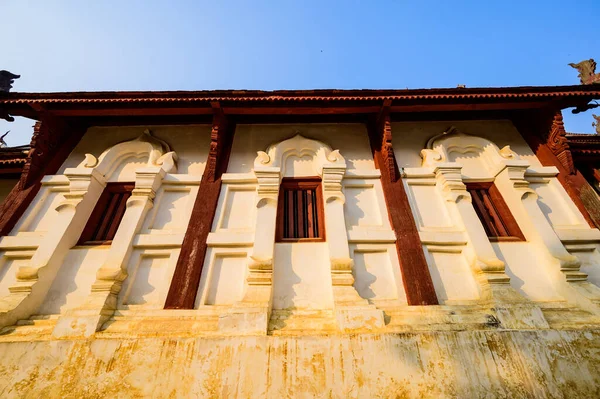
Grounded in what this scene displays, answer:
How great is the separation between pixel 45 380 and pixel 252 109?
4.88 meters

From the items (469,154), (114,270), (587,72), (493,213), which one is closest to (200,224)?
(114,270)

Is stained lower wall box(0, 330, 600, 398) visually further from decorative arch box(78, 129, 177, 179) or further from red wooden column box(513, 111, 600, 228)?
decorative arch box(78, 129, 177, 179)

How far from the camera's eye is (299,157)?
5.89 m

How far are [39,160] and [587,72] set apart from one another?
11.7m

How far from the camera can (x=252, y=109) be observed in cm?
561

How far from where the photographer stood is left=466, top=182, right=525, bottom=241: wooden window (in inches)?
193

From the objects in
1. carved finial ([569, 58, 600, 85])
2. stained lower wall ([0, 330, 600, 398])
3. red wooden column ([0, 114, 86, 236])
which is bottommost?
stained lower wall ([0, 330, 600, 398])

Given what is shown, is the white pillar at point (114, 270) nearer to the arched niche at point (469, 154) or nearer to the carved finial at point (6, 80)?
the carved finial at point (6, 80)

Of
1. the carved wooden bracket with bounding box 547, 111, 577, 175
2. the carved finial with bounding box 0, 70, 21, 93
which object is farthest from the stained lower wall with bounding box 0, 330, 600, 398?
the carved finial with bounding box 0, 70, 21, 93

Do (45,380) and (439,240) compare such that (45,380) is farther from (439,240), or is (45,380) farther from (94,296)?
(439,240)

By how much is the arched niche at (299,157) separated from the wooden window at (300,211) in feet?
0.83

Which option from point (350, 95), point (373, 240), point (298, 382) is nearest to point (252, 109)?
point (350, 95)

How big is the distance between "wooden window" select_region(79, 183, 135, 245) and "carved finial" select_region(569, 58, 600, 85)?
32.7ft

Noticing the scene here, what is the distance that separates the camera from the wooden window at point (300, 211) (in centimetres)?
486
